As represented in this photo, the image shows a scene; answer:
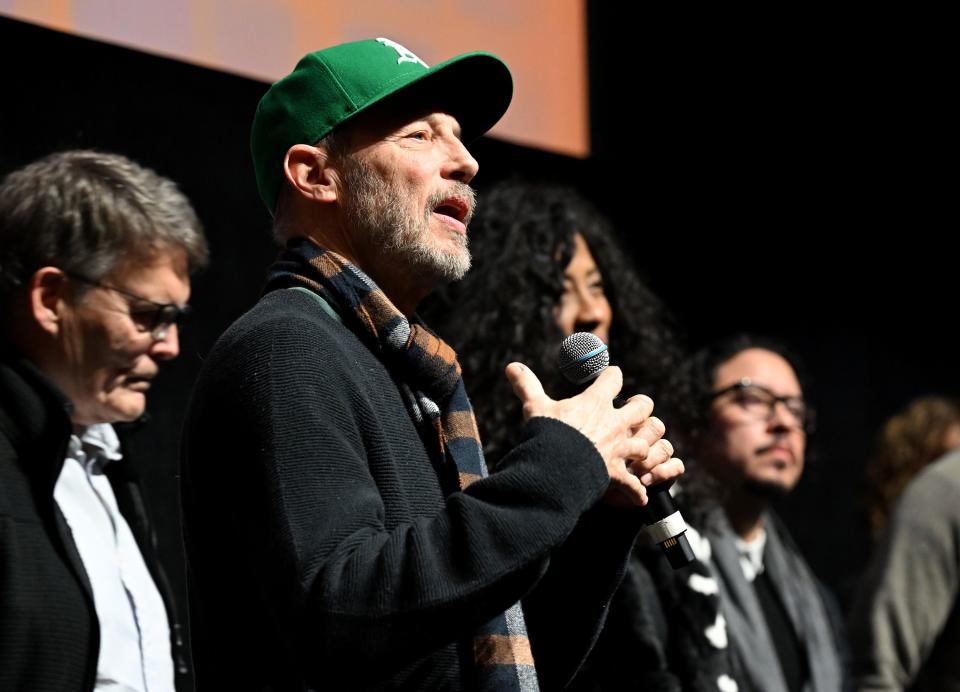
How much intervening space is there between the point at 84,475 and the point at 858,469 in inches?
185

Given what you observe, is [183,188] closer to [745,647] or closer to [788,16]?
[745,647]

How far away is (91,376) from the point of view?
2844mm

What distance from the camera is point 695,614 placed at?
3375mm

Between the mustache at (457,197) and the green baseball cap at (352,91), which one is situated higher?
the green baseball cap at (352,91)

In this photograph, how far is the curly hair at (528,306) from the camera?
3.41m

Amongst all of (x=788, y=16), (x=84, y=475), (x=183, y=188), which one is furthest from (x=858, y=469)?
(x=84, y=475)

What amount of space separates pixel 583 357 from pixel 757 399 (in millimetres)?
2448

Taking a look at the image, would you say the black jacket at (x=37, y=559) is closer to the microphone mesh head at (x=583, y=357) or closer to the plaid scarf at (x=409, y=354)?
the plaid scarf at (x=409, y=354)

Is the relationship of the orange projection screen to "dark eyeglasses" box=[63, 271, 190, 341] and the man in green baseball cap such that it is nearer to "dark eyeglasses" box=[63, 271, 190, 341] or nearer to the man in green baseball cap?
"dark eyeglasses" box=[63, 271, 190, 341]

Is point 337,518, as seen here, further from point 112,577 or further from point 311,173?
point 112,577

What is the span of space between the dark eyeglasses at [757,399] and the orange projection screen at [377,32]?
42.2 inches

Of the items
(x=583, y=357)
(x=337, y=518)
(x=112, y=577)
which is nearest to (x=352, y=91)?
(x=583, y=357)

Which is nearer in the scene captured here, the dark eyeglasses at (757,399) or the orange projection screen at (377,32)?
the orange projection screen at (377,32)

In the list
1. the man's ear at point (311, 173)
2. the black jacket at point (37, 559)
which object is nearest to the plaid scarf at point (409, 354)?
the man's ear at point (311, 173)
